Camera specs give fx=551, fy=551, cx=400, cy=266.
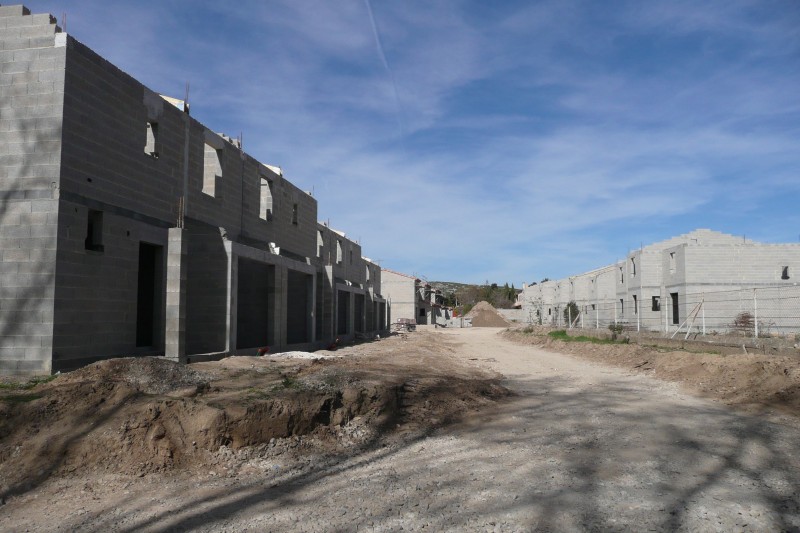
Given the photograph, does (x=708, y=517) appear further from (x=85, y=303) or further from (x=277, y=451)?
(x=85, y=303)

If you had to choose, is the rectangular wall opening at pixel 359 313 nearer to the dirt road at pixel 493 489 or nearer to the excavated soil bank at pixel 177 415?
the excavated soil bank at pixel 177 415

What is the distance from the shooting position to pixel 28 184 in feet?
36.9

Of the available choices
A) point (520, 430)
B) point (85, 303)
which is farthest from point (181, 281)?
point (520, 430)

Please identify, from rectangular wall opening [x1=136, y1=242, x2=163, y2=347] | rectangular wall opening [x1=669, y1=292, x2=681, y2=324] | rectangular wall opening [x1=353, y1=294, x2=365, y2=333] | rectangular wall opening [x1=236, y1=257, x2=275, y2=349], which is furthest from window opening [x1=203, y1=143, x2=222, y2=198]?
rectangular wall opening [x1=669, y1=292, x2=681, y2=324]

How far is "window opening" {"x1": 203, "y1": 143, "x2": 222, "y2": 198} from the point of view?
18.2 m

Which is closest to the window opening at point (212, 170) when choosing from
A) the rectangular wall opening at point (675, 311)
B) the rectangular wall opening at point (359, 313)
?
the rectangular wall opening at point (359, 313)

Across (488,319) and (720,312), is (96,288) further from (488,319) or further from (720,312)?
(488,319)

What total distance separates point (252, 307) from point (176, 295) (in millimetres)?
7283

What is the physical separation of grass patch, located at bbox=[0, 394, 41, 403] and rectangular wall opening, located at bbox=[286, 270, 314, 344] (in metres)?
16.6

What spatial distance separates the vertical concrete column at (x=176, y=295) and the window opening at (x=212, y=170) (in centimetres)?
421

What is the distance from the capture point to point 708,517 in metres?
4.59

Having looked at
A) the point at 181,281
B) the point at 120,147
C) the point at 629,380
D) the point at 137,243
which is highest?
the point at 120,147

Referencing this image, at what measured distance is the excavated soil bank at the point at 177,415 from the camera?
608 cm

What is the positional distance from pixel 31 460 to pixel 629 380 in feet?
43.6
